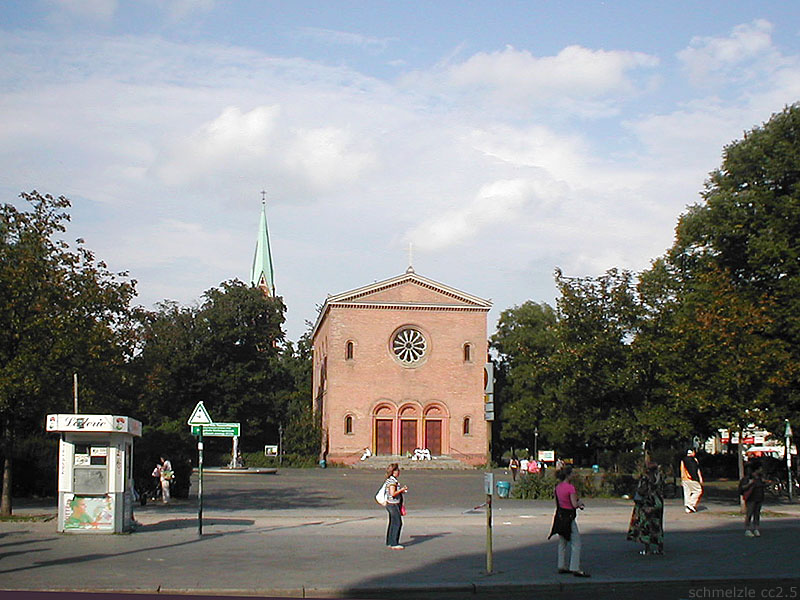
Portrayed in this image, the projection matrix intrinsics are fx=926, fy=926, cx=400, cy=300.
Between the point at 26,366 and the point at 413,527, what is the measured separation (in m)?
9.66

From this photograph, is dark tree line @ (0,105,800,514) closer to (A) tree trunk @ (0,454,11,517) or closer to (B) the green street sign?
(A) tree trunk @ (0,454,11,517)

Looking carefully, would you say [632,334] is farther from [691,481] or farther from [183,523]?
[183,523]

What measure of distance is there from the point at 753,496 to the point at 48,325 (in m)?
16.2

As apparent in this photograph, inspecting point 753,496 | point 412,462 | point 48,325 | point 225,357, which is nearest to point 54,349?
point 48,325

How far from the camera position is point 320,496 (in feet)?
115

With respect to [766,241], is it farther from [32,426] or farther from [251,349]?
[251,349]

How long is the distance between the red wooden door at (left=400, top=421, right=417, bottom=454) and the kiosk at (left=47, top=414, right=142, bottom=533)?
50358 mm

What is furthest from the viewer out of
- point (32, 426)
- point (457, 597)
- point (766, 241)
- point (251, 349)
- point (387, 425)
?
point (251, 349)

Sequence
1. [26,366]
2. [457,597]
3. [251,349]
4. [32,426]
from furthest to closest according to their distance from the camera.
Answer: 1. [251,349]
2. [32,426]
3. [26,366]
4. [457,597]

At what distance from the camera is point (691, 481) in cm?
2506

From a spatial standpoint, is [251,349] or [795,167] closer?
[795,167]

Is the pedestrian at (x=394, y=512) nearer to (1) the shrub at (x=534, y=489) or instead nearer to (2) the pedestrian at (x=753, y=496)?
(2) the pedestrian at (x=753, y=496)

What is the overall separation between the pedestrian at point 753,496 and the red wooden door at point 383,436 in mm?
50031

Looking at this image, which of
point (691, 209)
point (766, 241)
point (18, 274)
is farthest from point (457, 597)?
point (691, 209)
